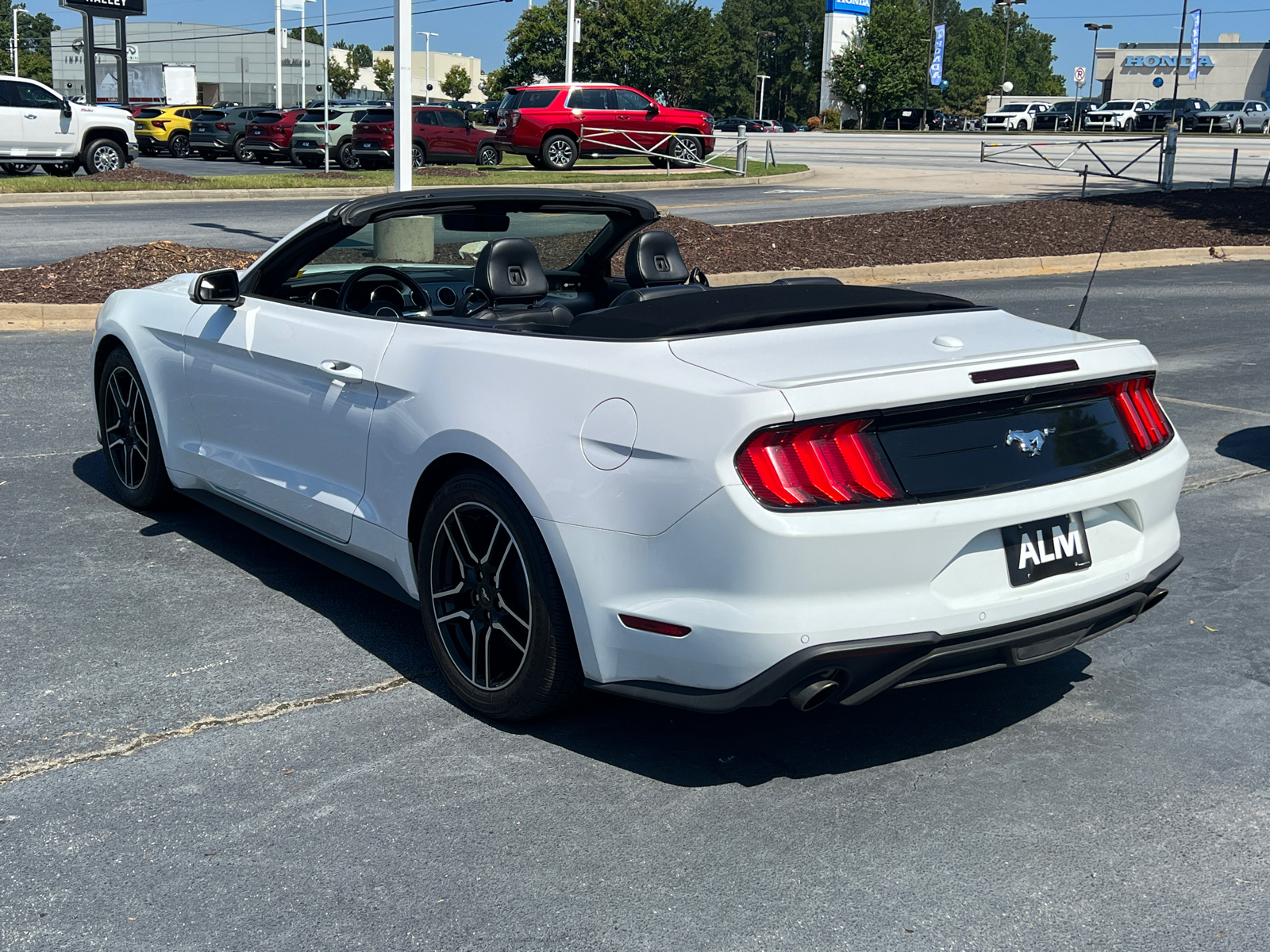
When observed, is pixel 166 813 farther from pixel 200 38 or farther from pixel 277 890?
pixel 200 38

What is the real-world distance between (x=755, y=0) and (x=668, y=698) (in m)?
170

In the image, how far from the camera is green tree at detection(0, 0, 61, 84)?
12412 cm

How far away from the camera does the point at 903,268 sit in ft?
51.5

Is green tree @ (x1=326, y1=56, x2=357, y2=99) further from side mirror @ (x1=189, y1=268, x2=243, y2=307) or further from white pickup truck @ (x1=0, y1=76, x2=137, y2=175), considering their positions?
side mirror @ (x1=189, y1=268, x2=243, y2=307)

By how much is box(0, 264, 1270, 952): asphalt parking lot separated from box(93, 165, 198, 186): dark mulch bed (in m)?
23.0

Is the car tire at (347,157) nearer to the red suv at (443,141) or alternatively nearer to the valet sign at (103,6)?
the red suv at (443,141)

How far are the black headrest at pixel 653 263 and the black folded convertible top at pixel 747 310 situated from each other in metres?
0.78

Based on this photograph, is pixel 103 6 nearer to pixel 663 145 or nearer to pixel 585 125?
pixel 585 125

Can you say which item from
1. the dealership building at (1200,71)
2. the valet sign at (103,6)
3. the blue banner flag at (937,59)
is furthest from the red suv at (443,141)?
the dealership building at (1200,71)

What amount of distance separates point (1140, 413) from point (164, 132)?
46.1m

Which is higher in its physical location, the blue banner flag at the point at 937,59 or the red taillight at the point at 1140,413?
the blue banner flag at the point at 937,59

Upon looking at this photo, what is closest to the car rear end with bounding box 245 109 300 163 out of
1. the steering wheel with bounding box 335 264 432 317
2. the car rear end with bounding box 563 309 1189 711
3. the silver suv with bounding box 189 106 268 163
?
the silver suv with bounding box 189 106 268 163

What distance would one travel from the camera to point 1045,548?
11.4 feet

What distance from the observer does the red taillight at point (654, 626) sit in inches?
129
